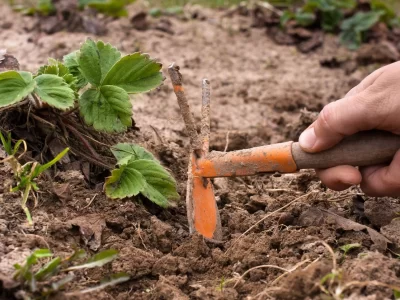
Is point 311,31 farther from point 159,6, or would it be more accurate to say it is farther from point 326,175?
point 326,175

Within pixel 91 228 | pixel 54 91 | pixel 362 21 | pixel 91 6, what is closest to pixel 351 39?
pixel 362 21

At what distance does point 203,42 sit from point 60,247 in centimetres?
304

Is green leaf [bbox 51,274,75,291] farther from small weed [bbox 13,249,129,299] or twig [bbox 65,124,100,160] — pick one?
twig [bbox 65,124,100,160]

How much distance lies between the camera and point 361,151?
220cm

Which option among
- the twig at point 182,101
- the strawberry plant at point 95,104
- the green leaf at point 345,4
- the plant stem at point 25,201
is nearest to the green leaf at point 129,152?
the strawberry plant at point 95,104

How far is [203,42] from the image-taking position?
489 cm

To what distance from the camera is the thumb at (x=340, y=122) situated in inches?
83.6

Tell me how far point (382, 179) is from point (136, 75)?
983 mm

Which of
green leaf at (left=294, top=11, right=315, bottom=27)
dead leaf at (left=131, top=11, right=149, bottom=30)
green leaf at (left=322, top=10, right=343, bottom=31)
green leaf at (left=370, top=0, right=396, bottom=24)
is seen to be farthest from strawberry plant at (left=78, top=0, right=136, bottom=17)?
green leaf at (left=370, top=0, right=396, bottom=24)

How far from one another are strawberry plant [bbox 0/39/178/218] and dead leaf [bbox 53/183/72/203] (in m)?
0.10

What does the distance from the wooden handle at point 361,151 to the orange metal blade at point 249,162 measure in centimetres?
8

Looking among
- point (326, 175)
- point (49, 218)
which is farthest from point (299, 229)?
point (49, 218)

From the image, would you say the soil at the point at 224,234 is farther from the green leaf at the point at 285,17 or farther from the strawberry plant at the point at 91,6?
the green leaf at the point at 285,17

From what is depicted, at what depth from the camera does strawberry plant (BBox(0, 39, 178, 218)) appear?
229 cm
